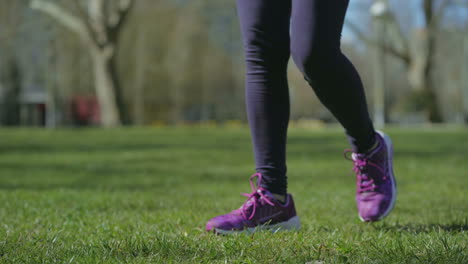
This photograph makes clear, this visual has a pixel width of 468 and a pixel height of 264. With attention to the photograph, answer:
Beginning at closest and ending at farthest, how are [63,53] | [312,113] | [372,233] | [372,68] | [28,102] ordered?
[372,233], [63,53], [28,102], [372,68], [312,113]

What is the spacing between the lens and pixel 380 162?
2266mm

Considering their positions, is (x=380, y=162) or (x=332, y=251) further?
(x=380, y=162)

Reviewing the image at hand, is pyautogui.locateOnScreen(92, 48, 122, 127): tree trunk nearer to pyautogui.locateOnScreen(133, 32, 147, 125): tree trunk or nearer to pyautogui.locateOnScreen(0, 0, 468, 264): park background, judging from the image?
pyautogui.locateOnScreen(0, 0, 468, 264): park background

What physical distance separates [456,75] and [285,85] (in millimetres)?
34619

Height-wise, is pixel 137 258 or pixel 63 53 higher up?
pixel 63 53

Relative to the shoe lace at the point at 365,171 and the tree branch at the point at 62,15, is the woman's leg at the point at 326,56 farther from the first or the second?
the tree branch at the point at 62,15

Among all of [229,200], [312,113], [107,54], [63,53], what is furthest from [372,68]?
[229,200]

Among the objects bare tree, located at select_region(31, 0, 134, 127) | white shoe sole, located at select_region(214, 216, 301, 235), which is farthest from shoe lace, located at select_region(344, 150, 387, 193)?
bare tree, located at select_region(31, 0, 134, 127)

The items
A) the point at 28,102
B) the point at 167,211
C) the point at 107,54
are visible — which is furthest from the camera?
the point at 28,102

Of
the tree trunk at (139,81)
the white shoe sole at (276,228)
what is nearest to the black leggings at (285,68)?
the white shoe sole at (276,228)

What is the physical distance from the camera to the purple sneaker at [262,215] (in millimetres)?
2047

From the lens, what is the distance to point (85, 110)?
98.9 feet

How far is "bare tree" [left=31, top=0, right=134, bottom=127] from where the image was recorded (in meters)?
18.1

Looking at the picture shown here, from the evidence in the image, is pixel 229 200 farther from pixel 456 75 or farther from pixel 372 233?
pixel 456 75
